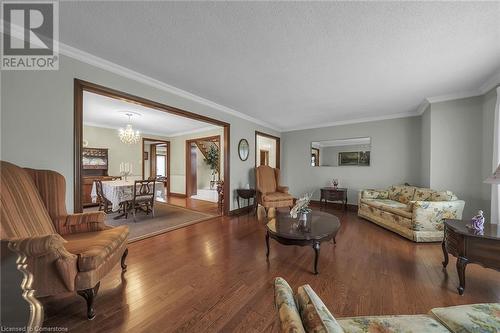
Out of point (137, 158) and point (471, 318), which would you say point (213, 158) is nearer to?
point (137, 158)

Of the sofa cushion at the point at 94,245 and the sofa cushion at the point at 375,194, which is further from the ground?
the sofa cushion at the point at 375,194

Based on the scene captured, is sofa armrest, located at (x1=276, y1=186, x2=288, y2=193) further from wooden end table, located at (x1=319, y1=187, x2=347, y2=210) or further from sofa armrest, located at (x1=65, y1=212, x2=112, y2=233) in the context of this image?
sofa armrest, located at (x1=65, y1=212, x2=112, y2=233)

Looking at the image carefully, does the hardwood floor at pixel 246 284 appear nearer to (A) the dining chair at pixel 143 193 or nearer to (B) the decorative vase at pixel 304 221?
(B) the decorative vase at pixel 304 221

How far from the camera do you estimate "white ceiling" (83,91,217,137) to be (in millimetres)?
3730

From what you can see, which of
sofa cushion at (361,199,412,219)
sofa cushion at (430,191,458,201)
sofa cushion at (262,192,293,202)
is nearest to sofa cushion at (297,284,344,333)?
sofa cushion at (361,199,412,219)

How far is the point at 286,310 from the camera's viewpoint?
61 centimetres

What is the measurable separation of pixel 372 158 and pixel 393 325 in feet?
15.1

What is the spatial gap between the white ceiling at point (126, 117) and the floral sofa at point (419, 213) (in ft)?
15.6

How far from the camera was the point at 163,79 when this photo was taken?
9.02 feet

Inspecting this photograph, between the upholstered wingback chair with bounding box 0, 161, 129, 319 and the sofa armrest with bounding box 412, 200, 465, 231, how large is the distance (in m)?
3.85

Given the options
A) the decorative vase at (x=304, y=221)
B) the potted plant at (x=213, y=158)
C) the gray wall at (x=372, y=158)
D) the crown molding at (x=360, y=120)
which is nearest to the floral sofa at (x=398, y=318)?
the decorative vase at (x=304, y=221)

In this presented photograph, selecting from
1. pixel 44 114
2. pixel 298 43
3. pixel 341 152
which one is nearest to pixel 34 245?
pixel 44 114

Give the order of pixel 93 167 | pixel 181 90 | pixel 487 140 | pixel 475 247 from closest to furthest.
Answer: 1. pixel 475 247
2. pixel 487 140
3. pixel 181 90
4. pixel 93 167

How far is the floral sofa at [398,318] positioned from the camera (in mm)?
655
